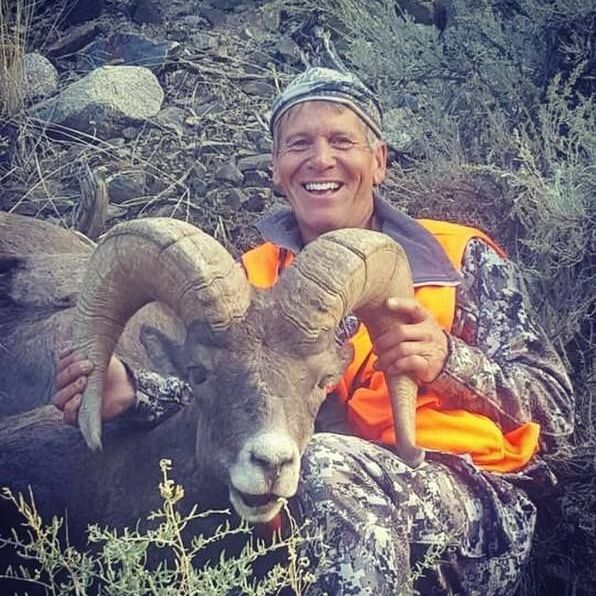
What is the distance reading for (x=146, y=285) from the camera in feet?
13.7

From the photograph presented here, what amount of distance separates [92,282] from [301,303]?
0.73m

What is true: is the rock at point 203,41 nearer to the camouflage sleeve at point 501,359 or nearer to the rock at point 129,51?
the rock at point 129,51

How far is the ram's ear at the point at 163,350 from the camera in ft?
14.1

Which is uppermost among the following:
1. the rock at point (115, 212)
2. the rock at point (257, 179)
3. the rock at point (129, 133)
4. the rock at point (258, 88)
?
the rock at point (258, 88)

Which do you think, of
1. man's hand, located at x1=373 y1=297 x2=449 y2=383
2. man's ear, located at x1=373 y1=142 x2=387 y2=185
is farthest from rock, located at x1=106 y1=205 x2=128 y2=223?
man's hand, located at x1=373 y1=297 x2=449 y2=383

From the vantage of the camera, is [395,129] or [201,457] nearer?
[201,457]

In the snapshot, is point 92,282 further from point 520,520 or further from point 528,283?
point 528,283

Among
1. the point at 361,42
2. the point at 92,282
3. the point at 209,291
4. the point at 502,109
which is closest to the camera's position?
the point at 209,291

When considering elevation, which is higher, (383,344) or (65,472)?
(383,344)

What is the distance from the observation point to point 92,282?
14.1 feet

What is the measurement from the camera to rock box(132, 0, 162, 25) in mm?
8070

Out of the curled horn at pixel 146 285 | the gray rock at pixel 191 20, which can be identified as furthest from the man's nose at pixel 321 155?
the gray rock at pixel 191 20

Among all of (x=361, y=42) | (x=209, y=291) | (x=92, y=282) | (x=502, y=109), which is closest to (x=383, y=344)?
(x=209, y=291)

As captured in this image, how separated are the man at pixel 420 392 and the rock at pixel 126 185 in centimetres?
190
